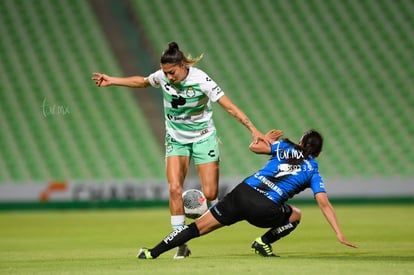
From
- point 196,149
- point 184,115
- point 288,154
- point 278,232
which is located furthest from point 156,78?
point 278,232

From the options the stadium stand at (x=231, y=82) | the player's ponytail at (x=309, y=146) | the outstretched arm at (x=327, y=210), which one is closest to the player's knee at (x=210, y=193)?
the player's ponytail at (x=309, y=146)

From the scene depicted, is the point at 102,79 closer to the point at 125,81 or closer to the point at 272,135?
the point at 125,81

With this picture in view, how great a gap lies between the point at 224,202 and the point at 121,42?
15.2 meters

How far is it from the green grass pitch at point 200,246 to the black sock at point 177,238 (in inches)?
3.9

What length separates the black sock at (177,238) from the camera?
23.5ft

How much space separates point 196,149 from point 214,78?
1301cm

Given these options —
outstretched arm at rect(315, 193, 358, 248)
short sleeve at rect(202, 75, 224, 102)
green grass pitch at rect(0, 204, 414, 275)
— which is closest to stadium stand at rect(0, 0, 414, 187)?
green grass pitch at rect(0, 204, 414, 275)

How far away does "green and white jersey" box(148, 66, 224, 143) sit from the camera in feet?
25.3

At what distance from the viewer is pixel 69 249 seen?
29.8 feet

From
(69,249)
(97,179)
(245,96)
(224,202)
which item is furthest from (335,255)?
(245,96)

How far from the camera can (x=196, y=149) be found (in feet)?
26.7

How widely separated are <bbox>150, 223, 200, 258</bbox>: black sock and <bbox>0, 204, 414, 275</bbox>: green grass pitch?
3.9 inches

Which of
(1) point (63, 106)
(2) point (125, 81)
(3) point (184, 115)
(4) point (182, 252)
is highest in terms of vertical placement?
(2) point (125, 81)

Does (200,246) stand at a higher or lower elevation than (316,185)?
lower
